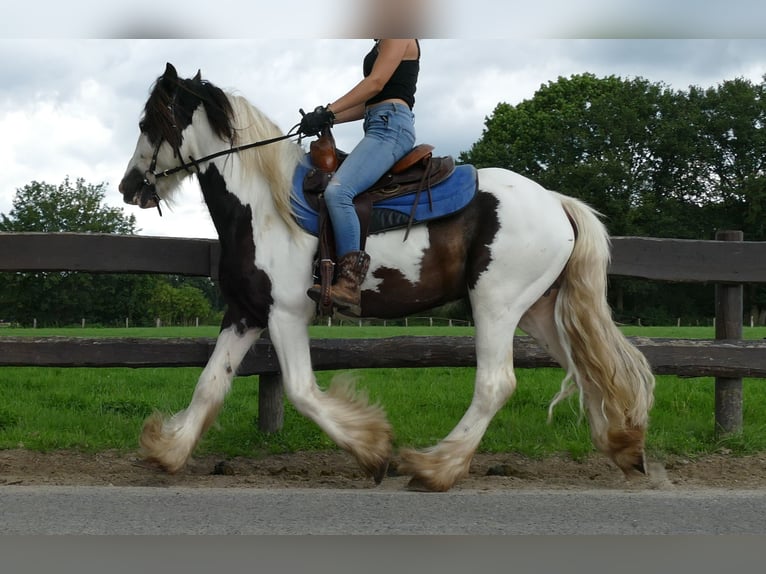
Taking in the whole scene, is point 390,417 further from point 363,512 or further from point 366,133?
point 363,512

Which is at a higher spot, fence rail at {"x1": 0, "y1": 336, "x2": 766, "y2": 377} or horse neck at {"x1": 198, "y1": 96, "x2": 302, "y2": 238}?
horse neck at {"x1": 198, "y1": 96, "x2": 302, "y2": 238}

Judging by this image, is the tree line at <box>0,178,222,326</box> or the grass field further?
the tree line at <box>0,178,222,326</box>

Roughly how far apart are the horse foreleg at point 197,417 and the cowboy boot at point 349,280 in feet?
2.46

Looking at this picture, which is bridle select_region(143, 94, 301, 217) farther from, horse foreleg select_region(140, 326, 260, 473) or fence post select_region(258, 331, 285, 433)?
fence post select_region(258, 331, 285, 433)

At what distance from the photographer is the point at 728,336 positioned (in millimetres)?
6520

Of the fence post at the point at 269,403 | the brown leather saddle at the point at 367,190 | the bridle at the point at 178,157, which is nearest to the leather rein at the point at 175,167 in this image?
the bridle at the point at 178,157

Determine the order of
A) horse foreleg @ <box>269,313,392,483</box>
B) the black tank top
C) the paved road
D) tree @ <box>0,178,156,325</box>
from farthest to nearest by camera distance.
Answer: tree @ <box>0,178,156,325</box>, the black tank top, horse foreleg @ <box>269,313,392,483</box>, the paved road

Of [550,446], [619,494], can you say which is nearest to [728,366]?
[550,446]

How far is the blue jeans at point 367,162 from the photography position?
4672 mm

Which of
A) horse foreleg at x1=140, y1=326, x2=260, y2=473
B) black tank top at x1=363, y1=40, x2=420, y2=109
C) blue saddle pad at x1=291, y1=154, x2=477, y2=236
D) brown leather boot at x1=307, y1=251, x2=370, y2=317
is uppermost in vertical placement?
black tank top at x1=363, y1=40, x2=420, y2=109

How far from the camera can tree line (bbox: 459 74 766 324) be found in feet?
122

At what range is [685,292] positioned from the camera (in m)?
38.1

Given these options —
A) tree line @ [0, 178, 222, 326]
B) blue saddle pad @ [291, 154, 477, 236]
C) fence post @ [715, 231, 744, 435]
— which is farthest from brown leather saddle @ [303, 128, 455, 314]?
tree line @ [0, 178, 222, 326]

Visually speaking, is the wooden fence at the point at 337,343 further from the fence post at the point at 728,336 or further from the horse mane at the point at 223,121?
the horse mane at the point at 223,121
